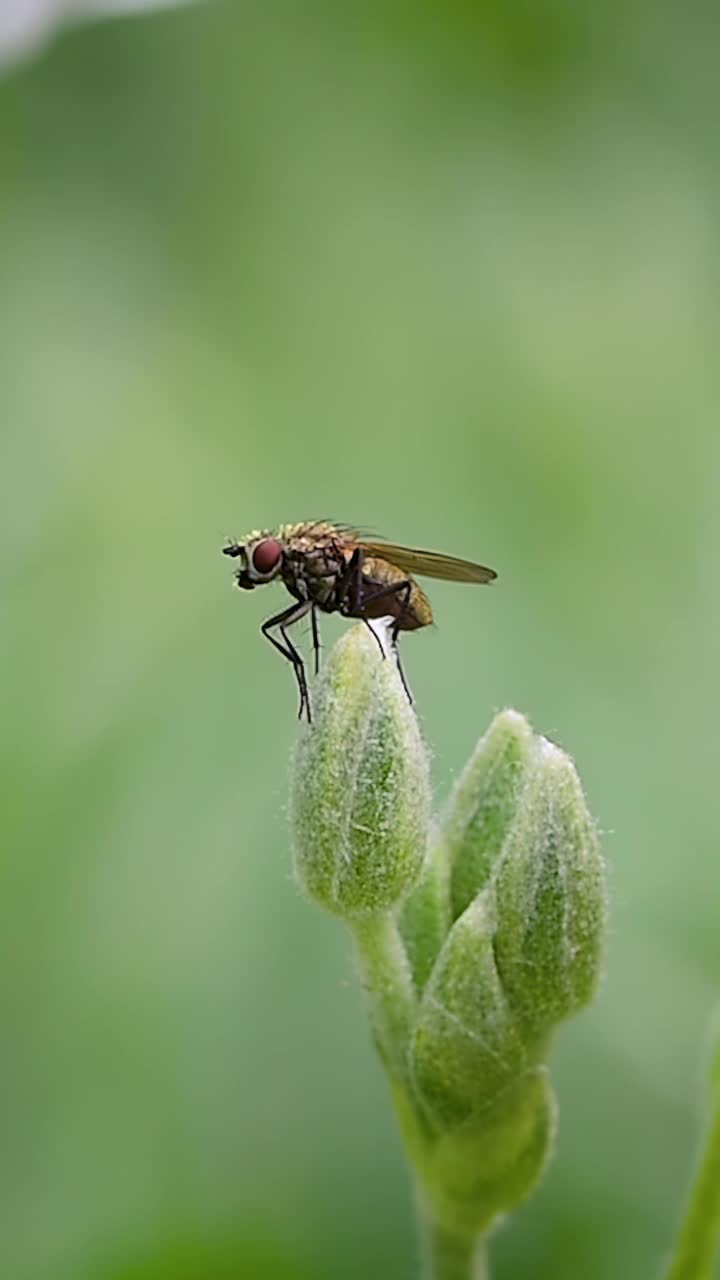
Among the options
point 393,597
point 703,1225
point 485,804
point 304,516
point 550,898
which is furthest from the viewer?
point 304,516

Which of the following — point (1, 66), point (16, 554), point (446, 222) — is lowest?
point (16, 554)

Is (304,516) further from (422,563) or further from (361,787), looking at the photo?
(361,787)

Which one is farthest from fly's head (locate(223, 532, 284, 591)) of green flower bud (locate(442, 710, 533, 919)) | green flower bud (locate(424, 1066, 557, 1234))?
green flower bud (locate(424, 1066, 557, 1234))

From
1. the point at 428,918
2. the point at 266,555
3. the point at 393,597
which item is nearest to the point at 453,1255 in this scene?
the point at 428,918

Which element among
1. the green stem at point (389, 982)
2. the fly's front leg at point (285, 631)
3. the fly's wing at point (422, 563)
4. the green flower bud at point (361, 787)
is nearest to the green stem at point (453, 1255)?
the green stem at point (389, 982)

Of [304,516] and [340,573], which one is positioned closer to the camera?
[340,573]

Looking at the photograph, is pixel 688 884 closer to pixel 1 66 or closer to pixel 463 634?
pixel 463 634

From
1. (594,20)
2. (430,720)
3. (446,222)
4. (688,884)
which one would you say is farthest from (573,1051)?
(594,20)
